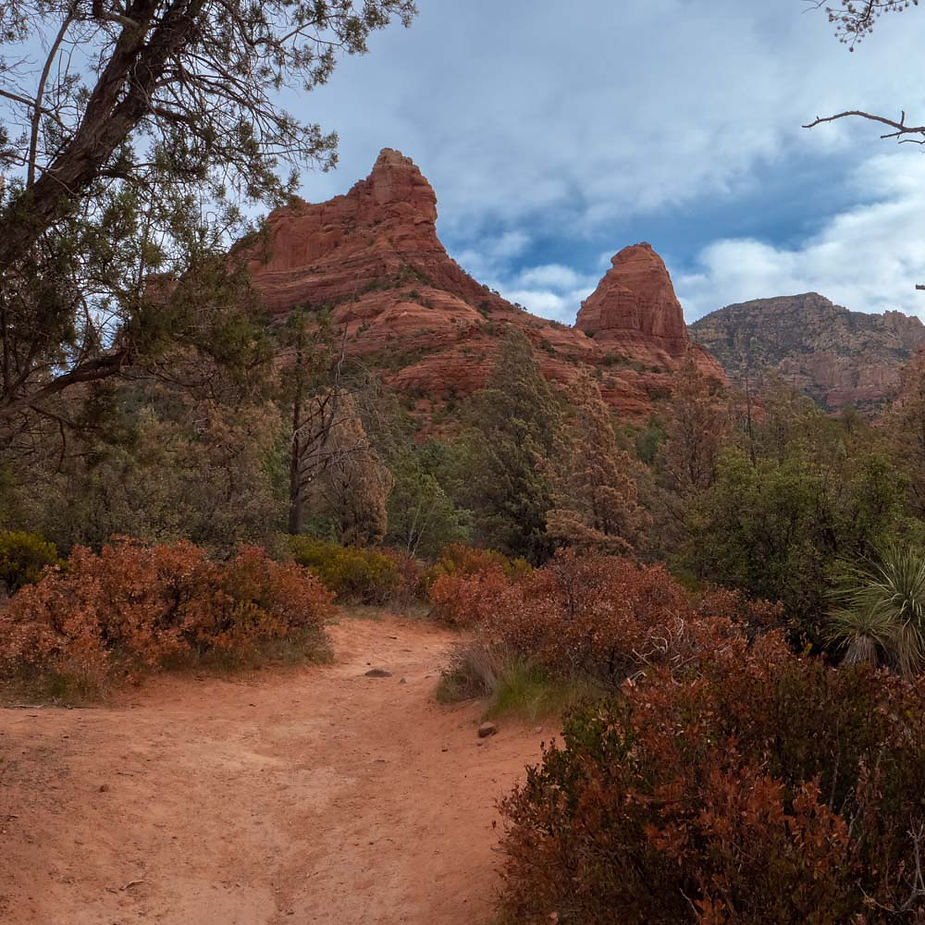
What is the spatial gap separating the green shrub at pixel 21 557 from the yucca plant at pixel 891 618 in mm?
11277

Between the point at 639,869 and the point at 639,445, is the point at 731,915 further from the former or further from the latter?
the point at 639,445

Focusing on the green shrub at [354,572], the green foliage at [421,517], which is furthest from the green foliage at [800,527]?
the green foliage at [421,517]

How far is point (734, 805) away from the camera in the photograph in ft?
7.16

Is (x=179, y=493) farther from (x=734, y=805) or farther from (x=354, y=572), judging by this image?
(x=734, y=805)

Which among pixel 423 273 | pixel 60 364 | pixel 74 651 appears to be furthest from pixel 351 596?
pixel 423 273

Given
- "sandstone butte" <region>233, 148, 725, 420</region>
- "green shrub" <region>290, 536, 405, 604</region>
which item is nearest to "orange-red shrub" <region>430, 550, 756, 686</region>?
"green shrub" <region>290, 536, 405, 604</region>

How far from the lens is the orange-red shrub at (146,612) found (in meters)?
7.00

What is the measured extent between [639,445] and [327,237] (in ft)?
211

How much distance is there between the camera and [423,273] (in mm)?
77750

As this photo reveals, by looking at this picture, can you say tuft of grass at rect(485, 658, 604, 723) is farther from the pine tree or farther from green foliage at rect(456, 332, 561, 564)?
green foliage at rect(456, 332, 561, 564)

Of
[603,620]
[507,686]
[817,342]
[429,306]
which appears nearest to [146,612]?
[507,686]

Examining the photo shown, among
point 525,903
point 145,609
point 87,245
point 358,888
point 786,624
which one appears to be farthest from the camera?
point 786,624

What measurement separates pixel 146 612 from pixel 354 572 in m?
6.50

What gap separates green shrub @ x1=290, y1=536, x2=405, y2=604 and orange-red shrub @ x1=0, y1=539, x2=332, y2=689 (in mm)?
4193
